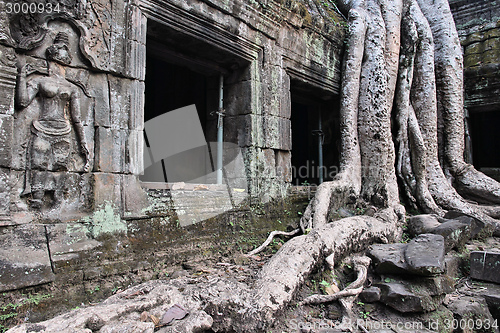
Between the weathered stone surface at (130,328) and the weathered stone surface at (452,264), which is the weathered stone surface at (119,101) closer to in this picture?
the weathered stone surface at (130,328)

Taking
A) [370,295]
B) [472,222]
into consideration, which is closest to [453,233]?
[472,222]

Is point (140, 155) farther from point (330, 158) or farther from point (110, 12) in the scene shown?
point (330, 158)

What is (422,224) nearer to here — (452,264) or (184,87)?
(452,264)

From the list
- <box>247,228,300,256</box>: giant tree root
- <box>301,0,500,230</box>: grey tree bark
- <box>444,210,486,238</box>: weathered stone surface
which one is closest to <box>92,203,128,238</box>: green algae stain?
<box>247,228,300,256</box>: giant tree root

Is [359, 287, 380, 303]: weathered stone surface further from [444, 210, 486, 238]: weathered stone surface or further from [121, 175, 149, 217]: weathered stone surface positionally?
[444, 210, 486, 238]: weathered stone surface

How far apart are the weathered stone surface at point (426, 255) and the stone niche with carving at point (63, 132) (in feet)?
7.36

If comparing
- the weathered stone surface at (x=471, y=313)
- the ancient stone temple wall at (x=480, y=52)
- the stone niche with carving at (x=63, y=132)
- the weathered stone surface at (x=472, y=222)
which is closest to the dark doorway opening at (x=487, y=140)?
the ancient stone temple wall at (x=480, y=52)

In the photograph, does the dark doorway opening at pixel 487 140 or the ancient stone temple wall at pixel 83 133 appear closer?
the ancient stone temple wall at pixel 83 133

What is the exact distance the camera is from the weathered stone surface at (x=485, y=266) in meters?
3.22

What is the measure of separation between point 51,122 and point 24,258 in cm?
95

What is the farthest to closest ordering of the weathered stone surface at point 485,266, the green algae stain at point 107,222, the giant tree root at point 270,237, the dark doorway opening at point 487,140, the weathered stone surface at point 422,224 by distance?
1. the dark doorway opening at point 487,140
2. the weathered stone surface at point 422,224
3. the giant tree root at point 270,237
4. the weathered stone surface at point 485,266
5. the green algae stain at point 107,222

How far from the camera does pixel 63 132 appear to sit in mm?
2617

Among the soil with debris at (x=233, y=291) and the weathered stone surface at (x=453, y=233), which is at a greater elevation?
the weathered stone surface at (x=453, y=233)

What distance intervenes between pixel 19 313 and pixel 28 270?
0.25 m
